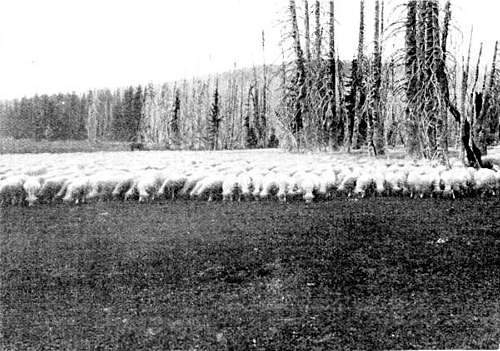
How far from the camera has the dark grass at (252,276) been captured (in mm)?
3883

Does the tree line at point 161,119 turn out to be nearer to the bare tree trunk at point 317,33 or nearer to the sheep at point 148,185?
the bare tree trunk at point 317,33

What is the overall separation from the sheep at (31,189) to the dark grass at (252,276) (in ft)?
0.65

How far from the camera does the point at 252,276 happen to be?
463 cm

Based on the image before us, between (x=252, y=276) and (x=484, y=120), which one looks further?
(x=484, y=120)

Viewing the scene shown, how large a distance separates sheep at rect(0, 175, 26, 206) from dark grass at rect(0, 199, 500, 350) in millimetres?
153

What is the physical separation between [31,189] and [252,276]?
3.11m

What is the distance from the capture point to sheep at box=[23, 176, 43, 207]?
5.72 m

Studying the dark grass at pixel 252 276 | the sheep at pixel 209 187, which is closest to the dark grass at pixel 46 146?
the dark grass at pixel 252 276

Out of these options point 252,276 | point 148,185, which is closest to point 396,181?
point 252,276

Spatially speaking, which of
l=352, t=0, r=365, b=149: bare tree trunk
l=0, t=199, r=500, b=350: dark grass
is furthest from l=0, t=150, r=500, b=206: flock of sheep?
l=352, t=0, r=365, b=149: bare tree trunk

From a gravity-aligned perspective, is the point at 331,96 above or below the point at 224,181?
above

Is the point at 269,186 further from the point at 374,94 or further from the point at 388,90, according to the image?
the point at 374,94

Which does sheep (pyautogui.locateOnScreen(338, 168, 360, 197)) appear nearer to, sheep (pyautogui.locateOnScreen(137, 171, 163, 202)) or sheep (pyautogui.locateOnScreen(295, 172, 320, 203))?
sheep (pyautogui.locateOnScreen(295, 172, 320, 203))

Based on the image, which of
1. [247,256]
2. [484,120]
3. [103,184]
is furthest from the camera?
[484,120]
